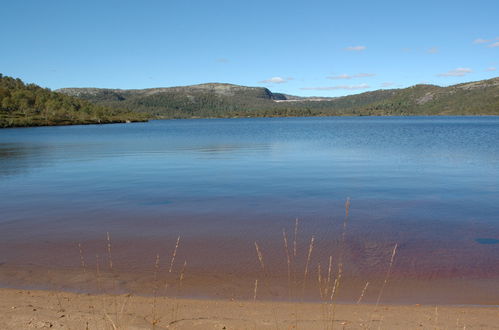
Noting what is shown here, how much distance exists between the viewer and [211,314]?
6504 mm

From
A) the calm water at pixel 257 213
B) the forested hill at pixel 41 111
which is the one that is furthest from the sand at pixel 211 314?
the forested hill at pixel 41 111

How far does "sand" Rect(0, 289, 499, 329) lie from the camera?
604 centimetres

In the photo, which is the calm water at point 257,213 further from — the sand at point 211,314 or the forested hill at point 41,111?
the forested hill at point 41,111

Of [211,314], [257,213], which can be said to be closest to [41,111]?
[257,213]

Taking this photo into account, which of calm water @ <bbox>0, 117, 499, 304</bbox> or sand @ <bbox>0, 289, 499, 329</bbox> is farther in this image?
calm water @ <bbox>0, 117, 499, 304</bbox>

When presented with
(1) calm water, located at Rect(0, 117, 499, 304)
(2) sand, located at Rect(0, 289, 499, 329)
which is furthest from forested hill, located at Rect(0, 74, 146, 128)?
(2) sand, located at Rect(0, 289, 499, 329)

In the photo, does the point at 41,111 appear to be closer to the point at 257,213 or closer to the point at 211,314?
the point at 257,213

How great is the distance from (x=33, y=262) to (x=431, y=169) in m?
21.9

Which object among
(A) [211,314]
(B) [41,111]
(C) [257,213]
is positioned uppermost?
(B) [41,111]

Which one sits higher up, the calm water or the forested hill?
the forested hill

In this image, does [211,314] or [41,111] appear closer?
[211,314]

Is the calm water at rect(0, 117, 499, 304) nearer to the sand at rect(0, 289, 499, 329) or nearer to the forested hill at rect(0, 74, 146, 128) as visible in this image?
the sand at rect(0, 289, 499, 329)

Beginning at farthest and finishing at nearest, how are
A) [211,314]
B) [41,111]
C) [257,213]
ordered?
[41,111]
[257,213]
[211,314]

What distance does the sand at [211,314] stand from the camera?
6043mm
